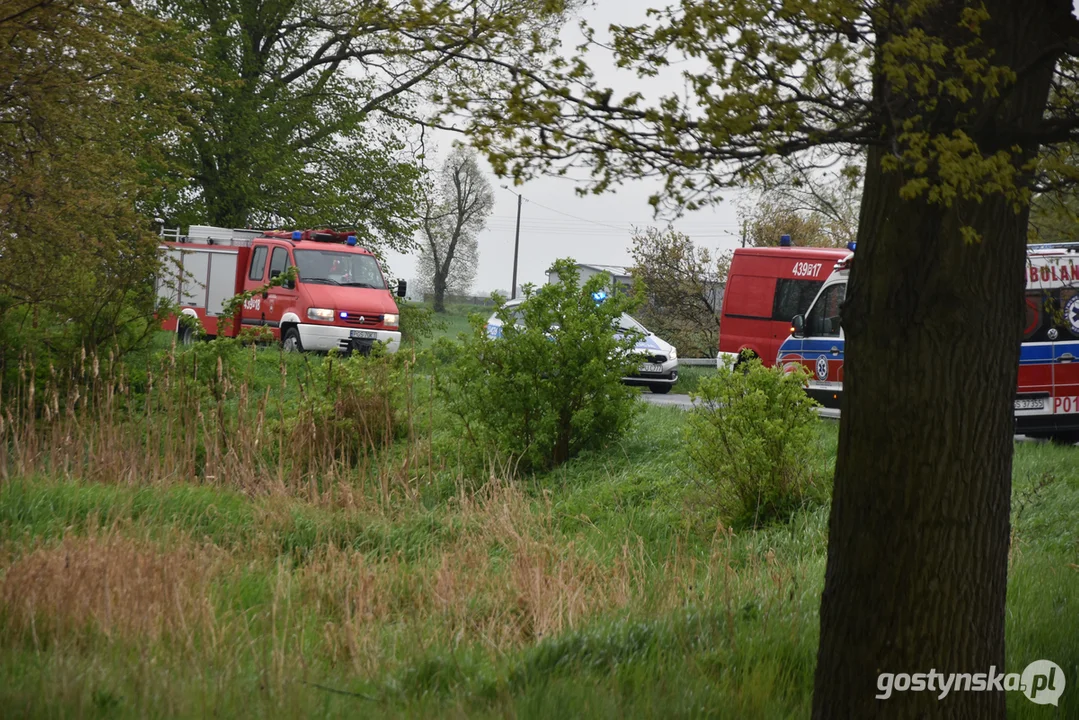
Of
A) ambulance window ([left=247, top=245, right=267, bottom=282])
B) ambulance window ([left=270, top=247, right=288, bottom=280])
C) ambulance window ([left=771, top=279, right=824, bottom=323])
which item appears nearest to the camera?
ambulance window ([left=771, top=279, right=824, bottom=323])

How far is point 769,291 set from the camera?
19.0m

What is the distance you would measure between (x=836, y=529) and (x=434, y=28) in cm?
215

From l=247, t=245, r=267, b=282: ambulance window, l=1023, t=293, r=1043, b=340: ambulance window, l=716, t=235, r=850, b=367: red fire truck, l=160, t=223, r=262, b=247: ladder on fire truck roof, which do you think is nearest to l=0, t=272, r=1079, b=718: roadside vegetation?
l=1023, t=293, r=1043, b=340: ambulance window

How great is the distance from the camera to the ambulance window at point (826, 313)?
1523 centimetres

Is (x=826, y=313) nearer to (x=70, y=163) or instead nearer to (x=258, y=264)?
(x=70, y=163)

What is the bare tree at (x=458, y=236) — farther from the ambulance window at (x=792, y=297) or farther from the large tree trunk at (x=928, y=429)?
the large tree trunk at (x=928, y=429)

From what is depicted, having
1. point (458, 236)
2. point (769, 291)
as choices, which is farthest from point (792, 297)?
point (458, 236)

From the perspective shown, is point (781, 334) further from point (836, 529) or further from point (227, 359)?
point (836, 529)

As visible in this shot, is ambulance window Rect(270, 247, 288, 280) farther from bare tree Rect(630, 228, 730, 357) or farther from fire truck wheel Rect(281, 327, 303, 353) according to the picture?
bare tree Rect(630, 228, 730, 357)

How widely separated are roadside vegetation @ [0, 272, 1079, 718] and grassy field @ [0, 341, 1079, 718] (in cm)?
2

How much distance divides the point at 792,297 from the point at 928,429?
15.3 meters

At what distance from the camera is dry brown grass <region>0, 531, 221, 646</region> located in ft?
16.3

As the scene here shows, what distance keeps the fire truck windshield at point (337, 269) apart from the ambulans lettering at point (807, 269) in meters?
7.88

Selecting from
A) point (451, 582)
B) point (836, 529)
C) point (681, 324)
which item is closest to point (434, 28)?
point (836, 529)
